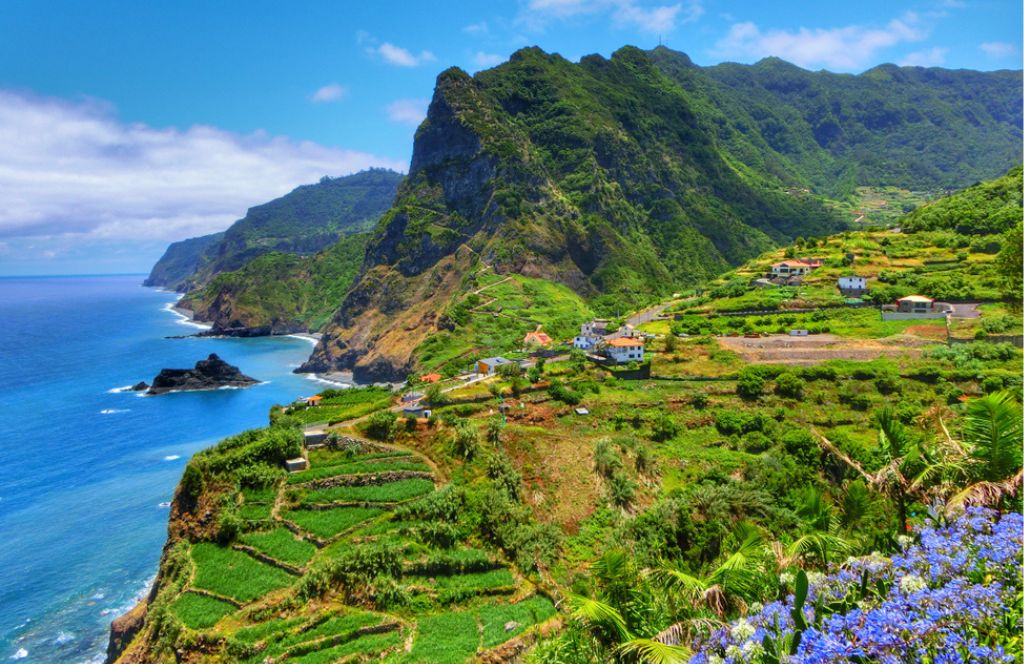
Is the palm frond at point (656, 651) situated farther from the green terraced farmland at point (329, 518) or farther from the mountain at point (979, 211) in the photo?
the mountain at point (979, 211)

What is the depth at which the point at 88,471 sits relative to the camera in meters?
60.3

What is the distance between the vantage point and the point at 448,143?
5787 inches

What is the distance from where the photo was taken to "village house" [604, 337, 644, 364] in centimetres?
5550

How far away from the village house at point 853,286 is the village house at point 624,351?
35618mm

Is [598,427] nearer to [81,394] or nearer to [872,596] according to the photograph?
[872,596]

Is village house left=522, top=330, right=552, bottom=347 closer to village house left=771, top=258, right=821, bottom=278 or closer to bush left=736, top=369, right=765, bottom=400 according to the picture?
bush left=736, top=369, right=765, bottom=400

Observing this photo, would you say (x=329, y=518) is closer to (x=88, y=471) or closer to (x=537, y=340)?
(x=88, y=471)

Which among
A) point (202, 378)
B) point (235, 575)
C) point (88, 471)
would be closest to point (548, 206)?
point (202, 378)

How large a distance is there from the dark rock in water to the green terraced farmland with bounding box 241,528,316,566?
78294 millimetres

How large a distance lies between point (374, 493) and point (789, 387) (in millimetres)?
35871

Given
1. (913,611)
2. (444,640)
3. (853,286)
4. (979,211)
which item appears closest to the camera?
(913,611)

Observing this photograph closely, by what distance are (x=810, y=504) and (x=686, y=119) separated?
697 feet

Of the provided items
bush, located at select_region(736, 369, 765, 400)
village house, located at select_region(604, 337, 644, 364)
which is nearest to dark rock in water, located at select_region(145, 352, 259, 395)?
village house, located at select_region(604, 337, 644, 364)

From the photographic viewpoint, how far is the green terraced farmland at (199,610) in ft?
79.5
